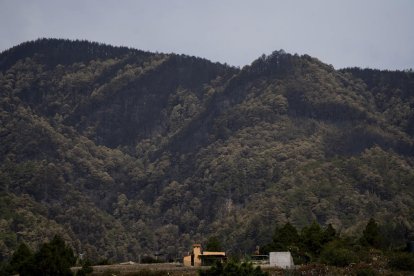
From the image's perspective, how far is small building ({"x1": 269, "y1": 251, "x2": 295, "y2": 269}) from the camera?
79875 millimetres

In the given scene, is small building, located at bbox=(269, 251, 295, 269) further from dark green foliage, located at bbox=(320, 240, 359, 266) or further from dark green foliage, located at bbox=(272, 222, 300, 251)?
dark green foliage, located at bbox=(272, 222, 300, 251)

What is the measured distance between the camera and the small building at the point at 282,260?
79875 millimetres

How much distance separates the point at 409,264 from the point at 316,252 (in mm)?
15841

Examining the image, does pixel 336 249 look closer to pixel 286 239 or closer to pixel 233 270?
pixel 286 239

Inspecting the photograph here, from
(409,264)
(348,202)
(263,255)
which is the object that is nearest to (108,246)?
(348,202)

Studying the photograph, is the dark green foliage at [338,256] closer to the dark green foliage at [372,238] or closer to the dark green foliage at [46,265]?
the dark green foliage at [372,238]

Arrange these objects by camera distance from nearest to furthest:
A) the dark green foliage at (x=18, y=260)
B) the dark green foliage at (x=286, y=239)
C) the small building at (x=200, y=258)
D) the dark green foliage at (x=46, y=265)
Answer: the dark green foliage at (x=46, y=265), the small building at (x=200, y=258), the dark green foliage at (x=18, y=260), the dark green foliage at (x=286, y=239)

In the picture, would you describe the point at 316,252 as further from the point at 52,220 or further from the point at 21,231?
the point at 52,220

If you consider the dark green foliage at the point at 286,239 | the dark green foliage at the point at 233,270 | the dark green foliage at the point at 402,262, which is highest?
the dark green foliage at the point at 286,239

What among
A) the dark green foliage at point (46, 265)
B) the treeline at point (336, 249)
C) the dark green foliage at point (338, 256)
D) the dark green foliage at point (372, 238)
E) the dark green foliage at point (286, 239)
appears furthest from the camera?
the dark green foliage at point (372, 238)

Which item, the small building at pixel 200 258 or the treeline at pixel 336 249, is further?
the small building at pixel 200 258

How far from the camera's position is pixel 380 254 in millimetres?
87188

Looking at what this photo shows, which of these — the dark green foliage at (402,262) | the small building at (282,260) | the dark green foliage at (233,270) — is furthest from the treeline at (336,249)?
the dark green foliage at (233,270)

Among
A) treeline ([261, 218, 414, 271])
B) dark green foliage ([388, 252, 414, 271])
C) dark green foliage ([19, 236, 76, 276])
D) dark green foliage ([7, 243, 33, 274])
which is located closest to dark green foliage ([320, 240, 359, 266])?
treeline ([261, 218, 414, 271])
